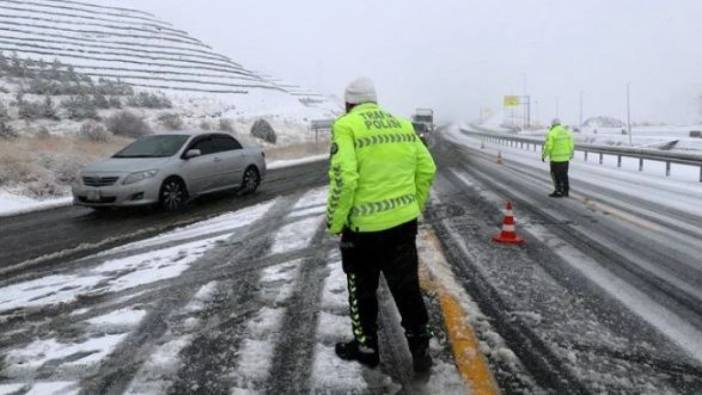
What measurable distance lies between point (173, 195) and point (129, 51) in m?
60.6

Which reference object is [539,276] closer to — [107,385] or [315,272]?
[315,272]

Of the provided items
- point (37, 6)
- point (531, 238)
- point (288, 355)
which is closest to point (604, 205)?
point (531, 238)

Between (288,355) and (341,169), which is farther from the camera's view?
(288,355)

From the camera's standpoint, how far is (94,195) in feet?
34.6

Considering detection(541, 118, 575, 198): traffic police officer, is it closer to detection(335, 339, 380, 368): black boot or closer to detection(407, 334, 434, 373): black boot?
detection(407, 334, 434, 373): black boot

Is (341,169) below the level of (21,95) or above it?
below

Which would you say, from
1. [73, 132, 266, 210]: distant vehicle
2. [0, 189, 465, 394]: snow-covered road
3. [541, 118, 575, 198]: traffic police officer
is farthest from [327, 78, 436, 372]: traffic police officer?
[541, 118, 575, 198]: traffic police officer

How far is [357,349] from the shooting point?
380cm

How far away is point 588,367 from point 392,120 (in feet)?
6.76

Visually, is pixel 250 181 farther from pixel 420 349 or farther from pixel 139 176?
pixel 420 349

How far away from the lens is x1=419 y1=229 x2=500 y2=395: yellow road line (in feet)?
11.2

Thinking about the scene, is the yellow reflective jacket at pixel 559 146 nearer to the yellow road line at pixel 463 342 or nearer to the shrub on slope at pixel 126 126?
the yellow road line at pixel 463 342

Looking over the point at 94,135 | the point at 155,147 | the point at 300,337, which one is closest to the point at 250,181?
the point at 155,147

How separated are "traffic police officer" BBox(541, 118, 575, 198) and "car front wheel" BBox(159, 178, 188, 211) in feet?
26.1
